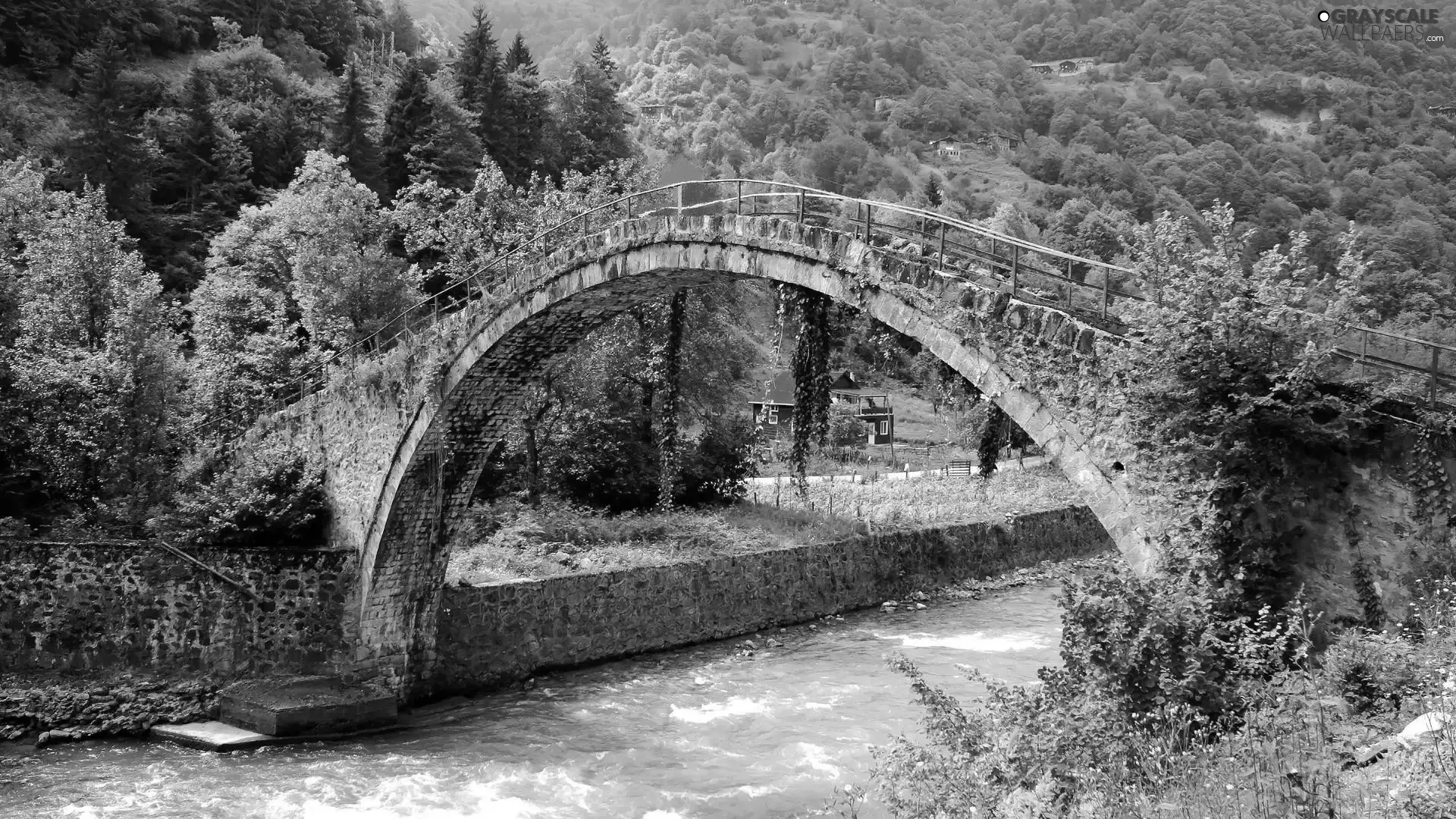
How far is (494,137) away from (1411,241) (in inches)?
1298

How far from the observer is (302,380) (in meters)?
21.9

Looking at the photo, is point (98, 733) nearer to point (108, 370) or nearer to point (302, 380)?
point (108, 370)

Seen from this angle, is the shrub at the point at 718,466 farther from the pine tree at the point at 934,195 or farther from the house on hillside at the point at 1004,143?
the house on hillside at the point at 1004,143

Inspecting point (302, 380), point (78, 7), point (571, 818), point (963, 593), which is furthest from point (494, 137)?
point (571, 818)

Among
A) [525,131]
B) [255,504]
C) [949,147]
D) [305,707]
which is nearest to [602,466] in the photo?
[255,504]

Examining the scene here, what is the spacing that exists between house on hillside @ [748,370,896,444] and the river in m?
27.3

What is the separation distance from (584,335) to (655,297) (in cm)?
206

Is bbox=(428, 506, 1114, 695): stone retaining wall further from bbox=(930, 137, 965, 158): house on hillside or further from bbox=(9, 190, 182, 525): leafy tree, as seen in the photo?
bbox=(930, 137, 965, 158): house on hillside

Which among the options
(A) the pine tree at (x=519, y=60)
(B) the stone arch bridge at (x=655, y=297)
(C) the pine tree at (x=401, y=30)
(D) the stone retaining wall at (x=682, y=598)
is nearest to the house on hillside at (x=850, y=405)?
(A) the pine tree at (x=519, y=60)

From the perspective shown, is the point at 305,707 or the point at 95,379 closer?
the point at 305,707


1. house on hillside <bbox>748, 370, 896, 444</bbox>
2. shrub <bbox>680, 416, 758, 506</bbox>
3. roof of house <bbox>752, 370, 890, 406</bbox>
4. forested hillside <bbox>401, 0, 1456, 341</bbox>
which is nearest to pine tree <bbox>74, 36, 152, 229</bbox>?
shrub <bbox>680, 416, 758, 506</bbox>

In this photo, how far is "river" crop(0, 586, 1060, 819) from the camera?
1407cm

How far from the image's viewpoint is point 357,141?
1574 inches

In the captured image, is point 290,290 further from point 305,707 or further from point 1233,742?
point 1233,742
